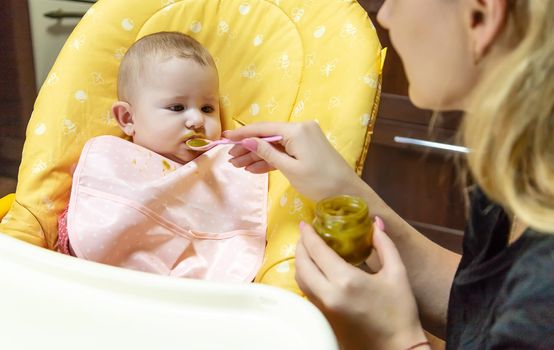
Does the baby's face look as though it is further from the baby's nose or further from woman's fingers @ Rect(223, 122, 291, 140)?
woman's fingers @ Rect(223, 122, 291, 140)

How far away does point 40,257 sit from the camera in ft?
2.58

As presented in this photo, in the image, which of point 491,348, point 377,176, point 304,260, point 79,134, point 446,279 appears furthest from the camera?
point 377,176

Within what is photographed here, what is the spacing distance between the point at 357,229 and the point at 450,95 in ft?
0.63

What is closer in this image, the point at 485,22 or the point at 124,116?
the point at 485,22

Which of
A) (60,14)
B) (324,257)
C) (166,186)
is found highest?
(324,257)

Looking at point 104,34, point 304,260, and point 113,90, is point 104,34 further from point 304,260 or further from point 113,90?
point 304,260

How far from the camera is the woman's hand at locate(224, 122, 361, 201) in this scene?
2.94ft

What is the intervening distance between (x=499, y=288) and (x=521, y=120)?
207 millimetres

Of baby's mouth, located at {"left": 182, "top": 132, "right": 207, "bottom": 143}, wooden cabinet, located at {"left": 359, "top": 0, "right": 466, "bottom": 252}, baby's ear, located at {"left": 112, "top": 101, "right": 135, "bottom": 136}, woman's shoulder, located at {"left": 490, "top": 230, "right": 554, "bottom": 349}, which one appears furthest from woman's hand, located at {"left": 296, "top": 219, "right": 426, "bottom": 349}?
wooden cabinet, located at {"left": 359, "top": 0, "right": 466, "bottom": 252}

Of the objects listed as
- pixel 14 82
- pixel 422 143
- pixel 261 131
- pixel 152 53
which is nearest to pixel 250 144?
pixel 261 131

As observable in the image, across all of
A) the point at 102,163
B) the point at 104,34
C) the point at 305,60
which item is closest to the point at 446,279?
the point at 305,60

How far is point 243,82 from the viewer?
1.17 metres

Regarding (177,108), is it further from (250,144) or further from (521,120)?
(521,120)

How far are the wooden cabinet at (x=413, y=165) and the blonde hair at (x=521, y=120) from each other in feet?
3.96
